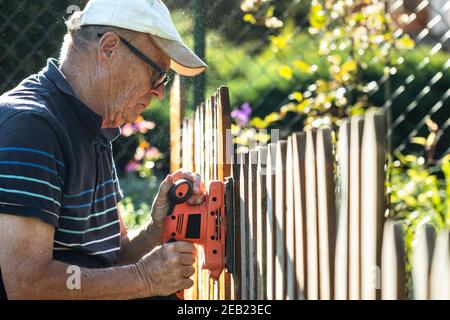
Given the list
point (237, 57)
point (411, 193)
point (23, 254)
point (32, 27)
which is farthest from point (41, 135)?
point (237, 57)

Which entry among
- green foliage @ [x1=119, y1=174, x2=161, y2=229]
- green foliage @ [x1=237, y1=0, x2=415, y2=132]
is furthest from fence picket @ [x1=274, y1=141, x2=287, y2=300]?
green foliage @ [x1=119, y1=174, x2=161, y2=229]

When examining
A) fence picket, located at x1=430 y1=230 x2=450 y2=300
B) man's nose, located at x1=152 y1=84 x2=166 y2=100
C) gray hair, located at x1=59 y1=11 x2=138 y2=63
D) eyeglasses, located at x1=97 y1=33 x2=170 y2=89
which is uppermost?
gray hair, located at x1=59 y1=11 x2=138 y2=63

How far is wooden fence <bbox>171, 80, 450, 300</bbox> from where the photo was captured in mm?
1840

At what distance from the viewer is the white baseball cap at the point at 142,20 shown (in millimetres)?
2666

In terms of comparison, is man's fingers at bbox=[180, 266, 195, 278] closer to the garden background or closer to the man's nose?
the man's nose

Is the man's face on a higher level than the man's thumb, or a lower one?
higher

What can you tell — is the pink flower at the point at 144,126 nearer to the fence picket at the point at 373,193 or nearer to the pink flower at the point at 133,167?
the pink flower at the point at 133,167

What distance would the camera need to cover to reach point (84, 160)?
8.63 feet

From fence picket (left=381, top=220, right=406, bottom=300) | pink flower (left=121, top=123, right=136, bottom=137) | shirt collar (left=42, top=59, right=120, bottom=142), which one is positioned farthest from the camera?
pink flower (left=121, top=123, right=136, bottom=137)

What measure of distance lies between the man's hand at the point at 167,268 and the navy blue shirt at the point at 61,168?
0.20m

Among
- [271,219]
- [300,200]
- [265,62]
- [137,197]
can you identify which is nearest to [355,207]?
[300,200]

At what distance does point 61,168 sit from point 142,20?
0.52 meters

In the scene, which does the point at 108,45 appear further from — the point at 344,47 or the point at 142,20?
the point at 344,47
